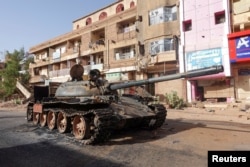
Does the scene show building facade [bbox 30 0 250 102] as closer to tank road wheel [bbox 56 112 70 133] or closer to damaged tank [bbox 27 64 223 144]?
damaged tank [bbox 27 64 223 144]

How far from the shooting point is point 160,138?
30.2ft

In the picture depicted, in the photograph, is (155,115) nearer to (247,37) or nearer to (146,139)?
(146,139)

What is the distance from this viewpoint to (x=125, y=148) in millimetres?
7867

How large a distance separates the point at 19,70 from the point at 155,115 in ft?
114

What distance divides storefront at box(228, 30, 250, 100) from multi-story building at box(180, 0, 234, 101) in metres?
0.43

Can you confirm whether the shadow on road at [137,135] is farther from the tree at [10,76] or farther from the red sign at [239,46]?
the tree at [10,76]

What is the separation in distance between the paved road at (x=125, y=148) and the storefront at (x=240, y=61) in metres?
11.0

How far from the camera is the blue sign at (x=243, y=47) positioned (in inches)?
762

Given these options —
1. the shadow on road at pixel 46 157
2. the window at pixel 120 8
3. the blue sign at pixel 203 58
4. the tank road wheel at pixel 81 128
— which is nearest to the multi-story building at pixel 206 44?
the blue sign at pixel 203 58

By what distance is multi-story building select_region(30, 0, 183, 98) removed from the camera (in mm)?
24484

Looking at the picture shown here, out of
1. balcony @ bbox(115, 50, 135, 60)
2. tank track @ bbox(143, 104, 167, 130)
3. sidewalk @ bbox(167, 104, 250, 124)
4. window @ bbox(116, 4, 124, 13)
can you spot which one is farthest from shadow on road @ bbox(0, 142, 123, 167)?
window @ bbox(116, 4, 124, 13)

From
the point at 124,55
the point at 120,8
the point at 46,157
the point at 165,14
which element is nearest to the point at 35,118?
the point at 46,157

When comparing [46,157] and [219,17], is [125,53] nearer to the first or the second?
[219,17]

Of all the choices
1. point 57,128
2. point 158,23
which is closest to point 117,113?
point 57,128
